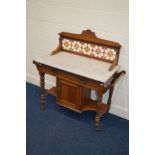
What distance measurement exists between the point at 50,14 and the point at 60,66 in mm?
849

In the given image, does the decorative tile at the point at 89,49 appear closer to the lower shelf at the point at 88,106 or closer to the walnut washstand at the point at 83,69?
the walnut washstand at the point at 83,69

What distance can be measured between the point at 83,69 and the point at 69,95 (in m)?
0.41

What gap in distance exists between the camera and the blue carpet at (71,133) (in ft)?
8.21

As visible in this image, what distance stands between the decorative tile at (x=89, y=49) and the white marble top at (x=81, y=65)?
2.6 inches

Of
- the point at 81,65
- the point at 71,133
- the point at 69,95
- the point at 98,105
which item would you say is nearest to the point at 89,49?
the point at 81,65

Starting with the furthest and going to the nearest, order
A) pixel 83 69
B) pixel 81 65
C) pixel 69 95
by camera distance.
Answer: pixel 69 95
pixel 81 65
pixel 83 69

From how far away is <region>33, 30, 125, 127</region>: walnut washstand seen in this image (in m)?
2.54

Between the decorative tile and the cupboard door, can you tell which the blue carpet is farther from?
the decorative tile

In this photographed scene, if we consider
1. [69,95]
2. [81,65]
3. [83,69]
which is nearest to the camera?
[83,69]

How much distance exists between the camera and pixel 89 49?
9.48 feet

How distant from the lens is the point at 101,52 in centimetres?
281

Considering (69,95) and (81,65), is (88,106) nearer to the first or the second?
(69,95)
